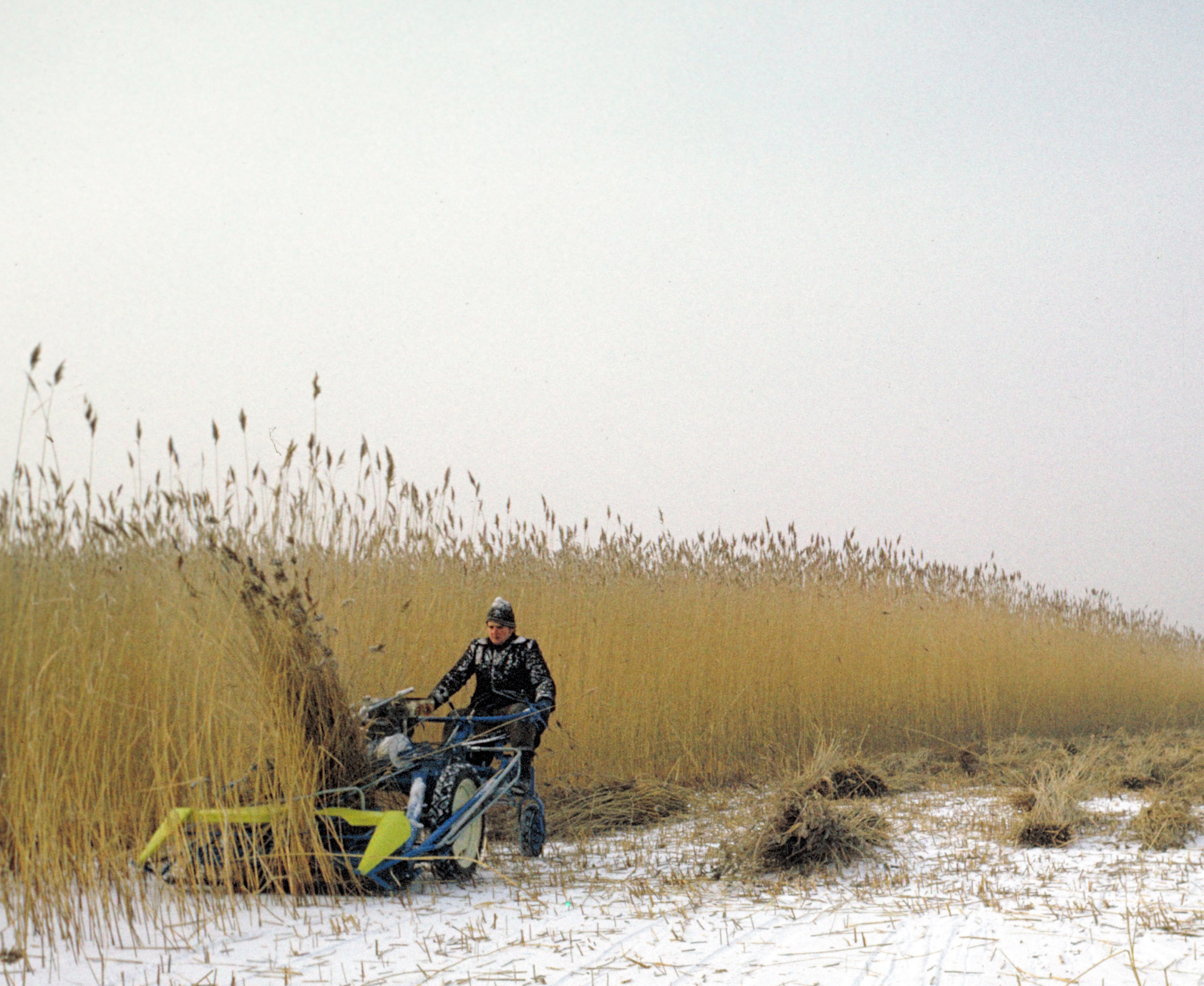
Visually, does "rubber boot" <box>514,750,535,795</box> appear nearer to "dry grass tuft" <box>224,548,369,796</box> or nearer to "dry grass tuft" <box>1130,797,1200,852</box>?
"dry grass tuft" <box>224,548,369,796</box>

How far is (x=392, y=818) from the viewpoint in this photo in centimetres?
371

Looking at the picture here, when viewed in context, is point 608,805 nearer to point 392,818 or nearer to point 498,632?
point 498,632

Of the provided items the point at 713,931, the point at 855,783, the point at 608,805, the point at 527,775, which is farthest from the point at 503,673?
the point at 855,783

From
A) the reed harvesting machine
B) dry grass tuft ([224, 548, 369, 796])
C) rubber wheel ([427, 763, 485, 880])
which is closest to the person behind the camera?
the reed harvesting machine

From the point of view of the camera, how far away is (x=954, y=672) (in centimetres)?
934

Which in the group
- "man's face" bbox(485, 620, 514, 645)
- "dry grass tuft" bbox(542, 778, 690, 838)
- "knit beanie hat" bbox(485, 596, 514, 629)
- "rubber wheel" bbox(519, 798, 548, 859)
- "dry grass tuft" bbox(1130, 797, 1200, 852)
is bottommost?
"dry grass tuft" bbox(1130, 797, 1200, 852)

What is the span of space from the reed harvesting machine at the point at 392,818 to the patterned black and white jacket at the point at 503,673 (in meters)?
0.21

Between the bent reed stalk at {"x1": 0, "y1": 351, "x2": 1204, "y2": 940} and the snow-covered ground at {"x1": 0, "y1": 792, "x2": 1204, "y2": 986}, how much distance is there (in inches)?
19.2

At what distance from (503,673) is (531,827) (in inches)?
27.3

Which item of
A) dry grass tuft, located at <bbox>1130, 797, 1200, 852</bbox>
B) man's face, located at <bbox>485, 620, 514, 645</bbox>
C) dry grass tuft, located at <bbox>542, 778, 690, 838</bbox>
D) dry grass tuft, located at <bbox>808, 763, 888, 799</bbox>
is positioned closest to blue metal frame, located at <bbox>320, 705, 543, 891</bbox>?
man's face, located at <bbox>485, 620, 514, 645</bbox>

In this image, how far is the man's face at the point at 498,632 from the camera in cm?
474

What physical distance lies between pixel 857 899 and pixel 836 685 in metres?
4.52

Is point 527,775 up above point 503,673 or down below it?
below

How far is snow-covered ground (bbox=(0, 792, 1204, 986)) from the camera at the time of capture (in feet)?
9.73
